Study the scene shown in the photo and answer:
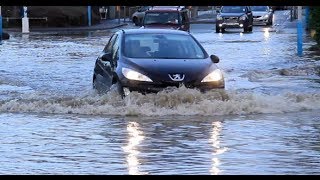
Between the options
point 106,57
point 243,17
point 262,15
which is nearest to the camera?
point 106,57

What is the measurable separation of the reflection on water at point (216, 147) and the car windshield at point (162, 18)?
58.1ft

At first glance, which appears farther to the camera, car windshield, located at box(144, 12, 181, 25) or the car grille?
the car grille

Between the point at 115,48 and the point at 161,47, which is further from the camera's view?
the point at 115,48

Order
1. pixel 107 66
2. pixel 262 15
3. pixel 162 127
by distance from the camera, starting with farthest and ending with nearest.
Result: pixel 262 15 → pixel 107 66 → pixel 162 127

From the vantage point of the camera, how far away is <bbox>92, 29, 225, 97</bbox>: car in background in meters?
12.6

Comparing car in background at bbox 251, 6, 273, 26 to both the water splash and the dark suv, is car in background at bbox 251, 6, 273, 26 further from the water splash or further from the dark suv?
the water splash

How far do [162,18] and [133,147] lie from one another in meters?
20.3

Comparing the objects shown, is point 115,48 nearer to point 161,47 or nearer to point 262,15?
point 161,47

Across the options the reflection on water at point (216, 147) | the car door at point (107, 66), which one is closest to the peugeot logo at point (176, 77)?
the reflection on water at point (216, 147)

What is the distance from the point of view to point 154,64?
12.9 m
